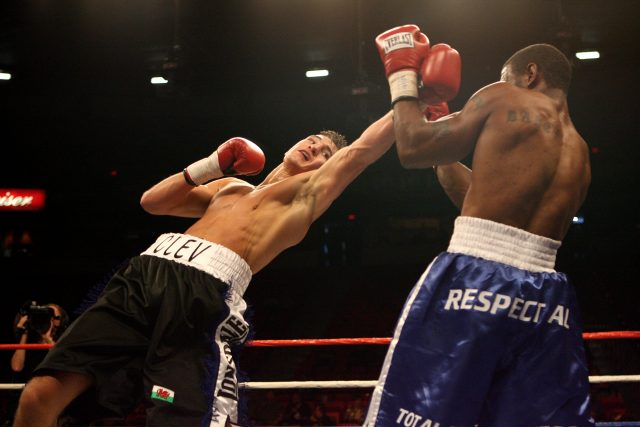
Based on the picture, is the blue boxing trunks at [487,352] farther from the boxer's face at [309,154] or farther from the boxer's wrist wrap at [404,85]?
the boxer's face at [309,154]

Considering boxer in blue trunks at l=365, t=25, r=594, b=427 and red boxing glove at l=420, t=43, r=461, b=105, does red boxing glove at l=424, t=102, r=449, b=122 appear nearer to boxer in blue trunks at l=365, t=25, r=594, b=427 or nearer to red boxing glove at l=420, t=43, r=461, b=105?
red boxing glove at l=420, t=43, r=461, b=105

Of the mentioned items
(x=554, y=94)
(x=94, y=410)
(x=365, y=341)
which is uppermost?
(x=554, y=94)

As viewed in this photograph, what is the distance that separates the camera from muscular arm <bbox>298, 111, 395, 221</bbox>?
2.00 meters

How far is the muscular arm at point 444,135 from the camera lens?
4.76 ft

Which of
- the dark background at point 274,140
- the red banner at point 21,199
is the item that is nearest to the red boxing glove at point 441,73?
the dark background at point 274,140

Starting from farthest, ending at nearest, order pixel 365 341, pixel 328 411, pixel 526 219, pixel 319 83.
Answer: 1. pixel 319 83
2. pixel 328 411
3. pixel 365 341
4. pixel 526 219

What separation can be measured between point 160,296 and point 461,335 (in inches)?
31.5

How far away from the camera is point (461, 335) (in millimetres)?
1265

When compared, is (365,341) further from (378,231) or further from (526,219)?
(378,231)

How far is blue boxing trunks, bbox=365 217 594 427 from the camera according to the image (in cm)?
124

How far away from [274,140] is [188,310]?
709 centimetres

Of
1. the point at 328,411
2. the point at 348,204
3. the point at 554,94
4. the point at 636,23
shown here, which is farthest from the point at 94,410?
the point at 348,204

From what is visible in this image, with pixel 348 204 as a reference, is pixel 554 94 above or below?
above

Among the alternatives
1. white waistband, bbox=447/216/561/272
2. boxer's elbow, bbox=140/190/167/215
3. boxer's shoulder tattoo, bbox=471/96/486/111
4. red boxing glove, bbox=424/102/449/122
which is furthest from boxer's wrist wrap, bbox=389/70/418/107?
boxer's elbow, bbox=140/190/167/215
